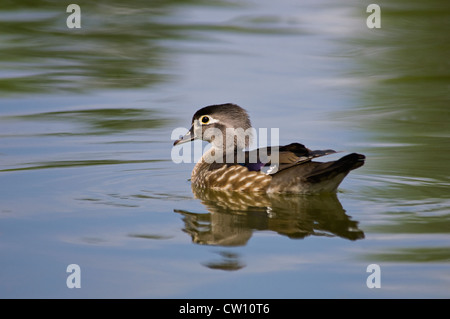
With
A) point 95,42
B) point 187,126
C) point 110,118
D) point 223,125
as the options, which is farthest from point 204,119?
point 95,42

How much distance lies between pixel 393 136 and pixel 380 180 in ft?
6.91

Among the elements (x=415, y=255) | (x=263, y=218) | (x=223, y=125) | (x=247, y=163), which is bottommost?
(x=415, y=255)

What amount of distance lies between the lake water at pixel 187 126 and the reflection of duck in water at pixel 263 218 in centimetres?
3

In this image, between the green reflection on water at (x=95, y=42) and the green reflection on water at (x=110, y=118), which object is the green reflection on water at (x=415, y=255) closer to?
the green reflection on water at (x=110, y=118)

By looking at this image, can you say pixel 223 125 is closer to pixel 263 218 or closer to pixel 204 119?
pixel 204 119

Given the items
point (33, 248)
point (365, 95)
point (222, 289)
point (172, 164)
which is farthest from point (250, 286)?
point (365, 95)

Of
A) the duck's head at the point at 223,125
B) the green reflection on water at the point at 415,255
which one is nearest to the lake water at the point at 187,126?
the green reflection on water at the point at 415,255

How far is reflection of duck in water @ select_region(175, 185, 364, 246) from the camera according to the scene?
267 inches

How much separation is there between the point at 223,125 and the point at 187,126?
1616mm

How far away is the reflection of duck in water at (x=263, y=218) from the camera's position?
6.78 metres

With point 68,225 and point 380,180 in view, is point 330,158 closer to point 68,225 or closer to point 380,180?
point 380,180

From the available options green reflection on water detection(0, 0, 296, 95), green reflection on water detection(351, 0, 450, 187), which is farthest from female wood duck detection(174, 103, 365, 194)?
green reflection on water detection(0, 0, 296, 95)

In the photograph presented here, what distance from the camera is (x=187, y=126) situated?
11188 millimetres

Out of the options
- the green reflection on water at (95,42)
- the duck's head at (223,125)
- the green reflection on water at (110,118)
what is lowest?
the duck's head at (223,125)
